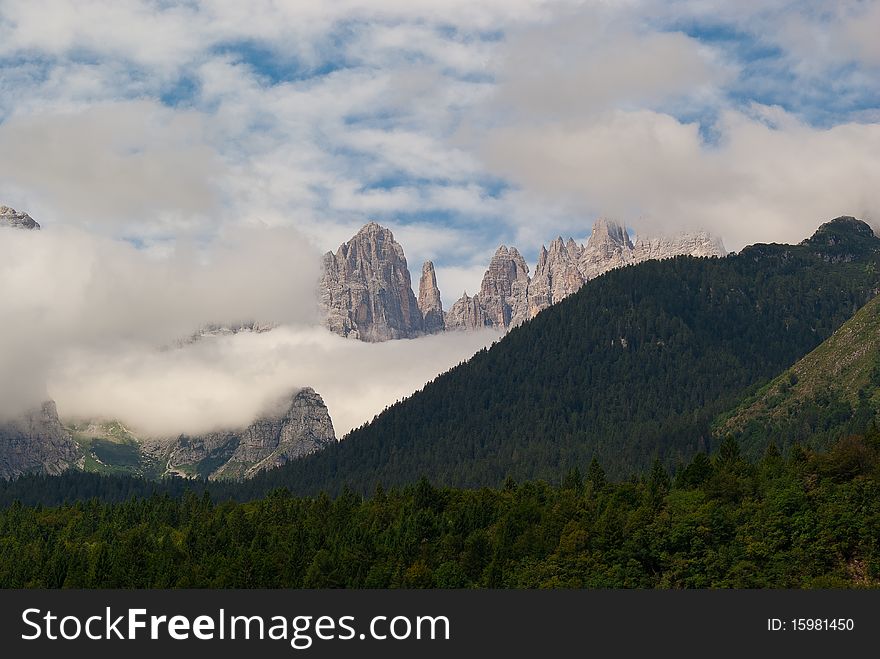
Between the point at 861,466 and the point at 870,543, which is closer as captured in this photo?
the point at 870,543

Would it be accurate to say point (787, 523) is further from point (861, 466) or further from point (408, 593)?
point (408, 593)

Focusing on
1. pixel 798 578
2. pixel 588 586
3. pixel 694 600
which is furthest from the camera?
pixel 588 586

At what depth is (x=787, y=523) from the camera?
179250mm

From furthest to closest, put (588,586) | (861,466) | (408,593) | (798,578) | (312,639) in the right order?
1. (861,466)
2. (588,586)
3. (798,578)
4. (408,593)
5. (312,639)

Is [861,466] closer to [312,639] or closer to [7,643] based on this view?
[312,639]

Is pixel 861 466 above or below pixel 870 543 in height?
above

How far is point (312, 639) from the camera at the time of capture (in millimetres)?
98438

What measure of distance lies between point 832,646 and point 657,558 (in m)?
83.8

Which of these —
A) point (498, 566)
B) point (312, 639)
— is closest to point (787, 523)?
point (498, 566)

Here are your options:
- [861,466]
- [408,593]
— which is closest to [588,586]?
[861,466]

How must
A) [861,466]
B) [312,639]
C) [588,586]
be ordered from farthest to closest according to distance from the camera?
[861,466], [588,586], [312,639]

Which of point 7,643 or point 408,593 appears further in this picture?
point 408,593

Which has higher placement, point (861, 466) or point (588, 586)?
point (861, 466)

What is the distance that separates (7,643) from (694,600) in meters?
63.1
